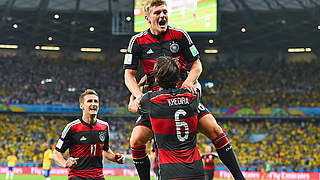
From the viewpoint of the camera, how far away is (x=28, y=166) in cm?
2600

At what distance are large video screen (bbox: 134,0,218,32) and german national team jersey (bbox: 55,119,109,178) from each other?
17.7 m

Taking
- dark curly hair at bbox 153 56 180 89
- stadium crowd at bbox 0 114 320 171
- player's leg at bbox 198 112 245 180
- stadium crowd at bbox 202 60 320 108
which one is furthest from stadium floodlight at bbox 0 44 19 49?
dark curly hair at bbox 153 56 180 89

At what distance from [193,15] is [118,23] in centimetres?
901

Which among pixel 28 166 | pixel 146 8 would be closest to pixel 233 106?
pixel 28 166

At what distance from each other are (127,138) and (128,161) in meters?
9.82

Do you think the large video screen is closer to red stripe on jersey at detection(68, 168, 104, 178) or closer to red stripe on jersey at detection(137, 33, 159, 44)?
red stripe on jersey at detection(68, 168, 104, 178)

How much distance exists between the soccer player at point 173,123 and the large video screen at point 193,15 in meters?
20.2

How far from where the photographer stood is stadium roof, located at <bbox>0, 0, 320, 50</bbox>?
107 ft

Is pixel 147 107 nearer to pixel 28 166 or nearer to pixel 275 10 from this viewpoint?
pixel 28 166

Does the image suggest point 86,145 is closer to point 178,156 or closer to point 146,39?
point 146,39

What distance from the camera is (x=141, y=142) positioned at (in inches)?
198

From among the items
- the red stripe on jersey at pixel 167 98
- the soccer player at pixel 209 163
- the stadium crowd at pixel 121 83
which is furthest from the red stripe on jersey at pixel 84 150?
the stadium crowd at pixel 121 83

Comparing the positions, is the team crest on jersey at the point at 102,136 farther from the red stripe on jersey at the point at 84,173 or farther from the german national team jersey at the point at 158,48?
the german national team jersey at the point at 158,48

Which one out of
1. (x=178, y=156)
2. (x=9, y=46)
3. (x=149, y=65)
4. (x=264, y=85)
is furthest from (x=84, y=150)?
(x=9, y=46)
